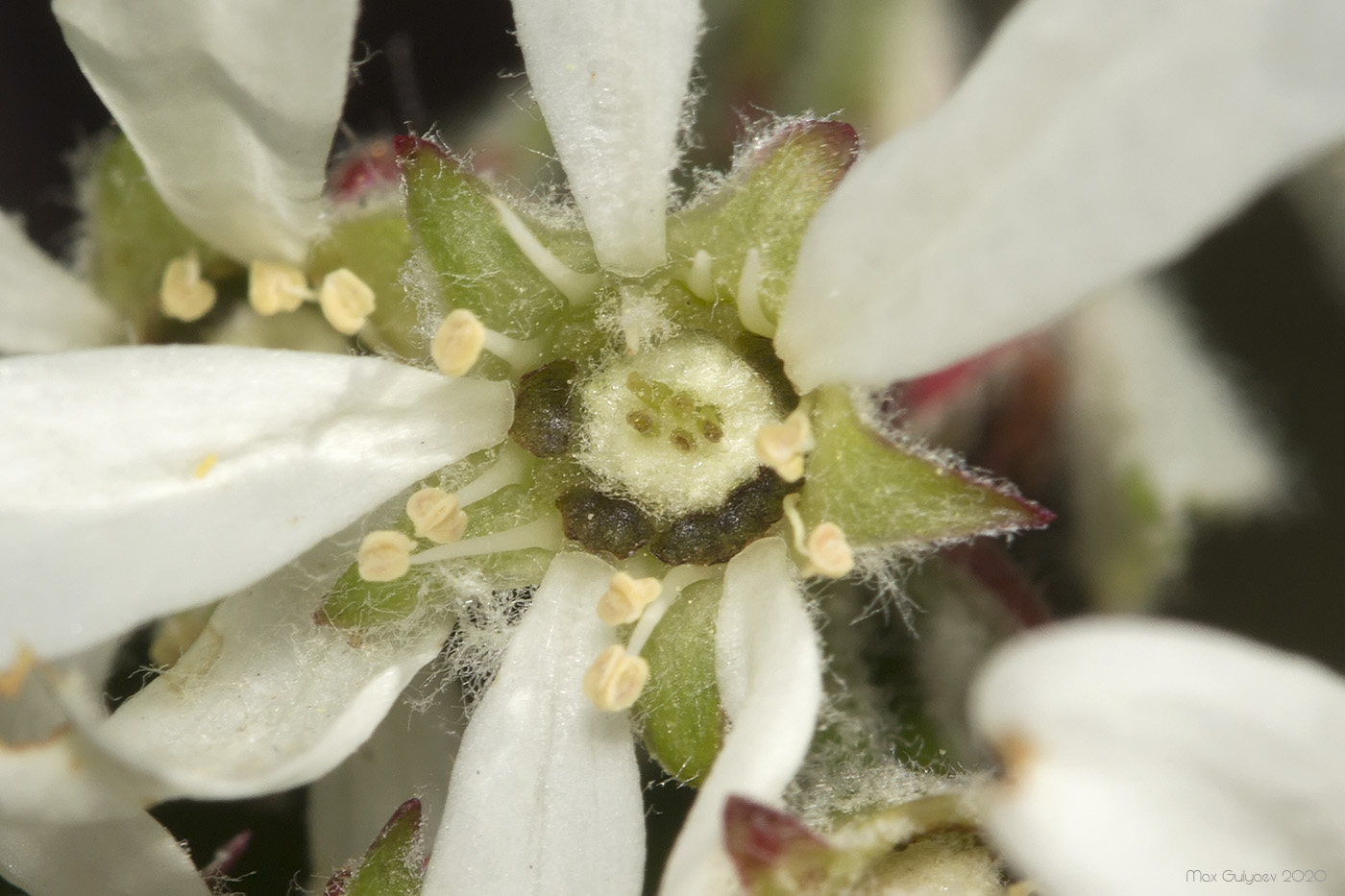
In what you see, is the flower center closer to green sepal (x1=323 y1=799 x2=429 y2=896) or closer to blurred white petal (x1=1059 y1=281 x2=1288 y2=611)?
green sepal (x1=323 y1=799 x2=429 y2=896)

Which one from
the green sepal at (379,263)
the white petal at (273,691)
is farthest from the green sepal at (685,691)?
the green sepal at (379,263)

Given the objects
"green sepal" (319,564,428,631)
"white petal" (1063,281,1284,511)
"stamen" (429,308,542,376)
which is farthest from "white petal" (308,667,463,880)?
"white petal" (1063,281,1284,511)

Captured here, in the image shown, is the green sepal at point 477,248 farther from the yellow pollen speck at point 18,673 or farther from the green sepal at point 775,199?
the yellow pollen speck at point 18,673

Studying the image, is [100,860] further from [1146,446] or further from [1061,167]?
[1146,446]

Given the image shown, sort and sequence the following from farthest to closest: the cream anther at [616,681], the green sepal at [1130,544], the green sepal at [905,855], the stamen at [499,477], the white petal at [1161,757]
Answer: the green sepal at [1130,544]
the stamen at [499,477]
the cream anther at [616,681]
the green sepal at [905,855]
the white petal at [1161,757]

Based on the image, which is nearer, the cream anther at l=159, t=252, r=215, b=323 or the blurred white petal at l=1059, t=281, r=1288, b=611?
the cream anther at l=159, t=252, r=215, b=323

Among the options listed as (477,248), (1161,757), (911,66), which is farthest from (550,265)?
(911,66)
